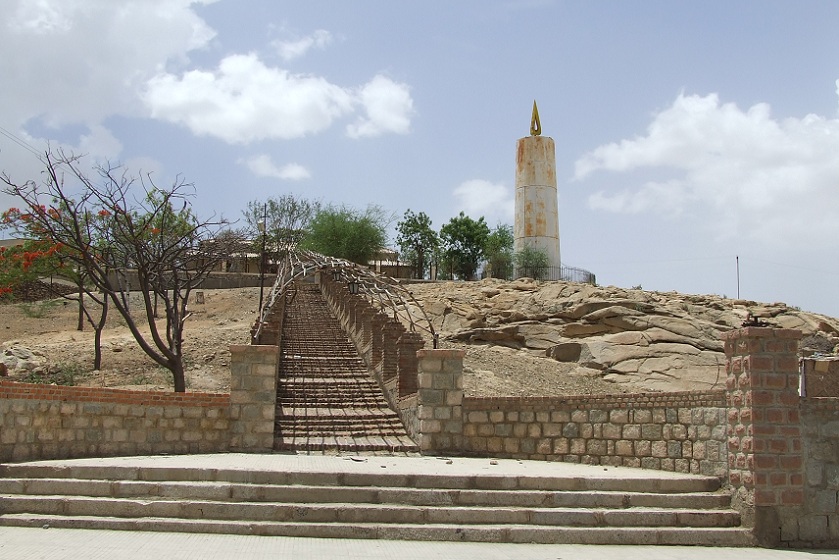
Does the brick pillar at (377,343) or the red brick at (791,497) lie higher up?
the brick pillar at (377,343)

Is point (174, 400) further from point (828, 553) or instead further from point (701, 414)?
point (828, 553)

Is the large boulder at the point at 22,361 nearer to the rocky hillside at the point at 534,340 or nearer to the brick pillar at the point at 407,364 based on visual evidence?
the rocky hillside at the point at 534,340

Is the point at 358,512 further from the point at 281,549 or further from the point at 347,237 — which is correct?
the point at 347,237

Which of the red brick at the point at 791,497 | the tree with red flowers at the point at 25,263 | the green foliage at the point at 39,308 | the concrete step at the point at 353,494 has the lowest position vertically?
the concrete step at the point at 353,494

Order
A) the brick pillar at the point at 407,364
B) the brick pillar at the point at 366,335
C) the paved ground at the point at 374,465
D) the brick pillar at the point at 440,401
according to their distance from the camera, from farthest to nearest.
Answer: the brick pillar at the point at 366,335 < the brick pillar at the point at 407,364 < the brick pillar at the point at 440,401 < the paved ground at the point at 374,465

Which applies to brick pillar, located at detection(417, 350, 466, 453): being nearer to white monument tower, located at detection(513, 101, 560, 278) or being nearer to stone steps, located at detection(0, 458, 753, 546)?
stone steps, located at detection(0, 458, 753, 546)

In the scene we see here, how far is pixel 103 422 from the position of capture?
34.8 ft

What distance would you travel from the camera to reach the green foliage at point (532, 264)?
34094mm

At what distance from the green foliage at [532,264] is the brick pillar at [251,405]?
23.4 m

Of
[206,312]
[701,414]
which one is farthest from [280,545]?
[206,312]

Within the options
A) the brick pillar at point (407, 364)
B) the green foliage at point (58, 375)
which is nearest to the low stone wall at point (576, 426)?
the brick pillar at point (407, 364)

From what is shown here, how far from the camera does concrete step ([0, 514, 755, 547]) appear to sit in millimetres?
8188

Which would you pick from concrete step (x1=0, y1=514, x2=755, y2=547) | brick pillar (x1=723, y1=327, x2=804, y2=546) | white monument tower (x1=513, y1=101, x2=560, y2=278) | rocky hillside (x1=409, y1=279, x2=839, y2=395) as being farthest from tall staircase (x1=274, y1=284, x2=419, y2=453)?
white monument tower (x1=513, y1=101, x2=560, y2=278)

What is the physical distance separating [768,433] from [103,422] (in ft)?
27.7
